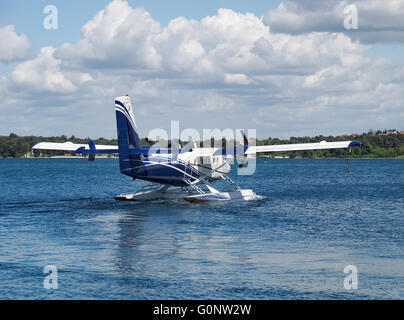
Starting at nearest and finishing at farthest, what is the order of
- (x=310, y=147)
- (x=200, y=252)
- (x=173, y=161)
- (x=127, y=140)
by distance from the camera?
(x=200, y=252), (x=127, y=140), (x=173, y=161), (x=310, y=147)

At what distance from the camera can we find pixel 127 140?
3094 cm

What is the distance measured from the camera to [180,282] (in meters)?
13.4

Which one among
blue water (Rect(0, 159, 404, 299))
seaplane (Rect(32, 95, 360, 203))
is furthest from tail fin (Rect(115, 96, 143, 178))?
blue water (Rect(0, 159, 404, 299))

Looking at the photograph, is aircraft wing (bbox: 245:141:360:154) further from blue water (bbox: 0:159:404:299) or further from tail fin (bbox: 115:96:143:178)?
tail fin (bbox: 115:96:143:178)

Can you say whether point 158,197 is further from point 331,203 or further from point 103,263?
point 103,263

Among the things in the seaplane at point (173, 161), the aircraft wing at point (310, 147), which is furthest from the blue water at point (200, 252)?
the aircraft wing at point (310, 147)

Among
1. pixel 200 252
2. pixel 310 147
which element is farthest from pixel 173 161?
pixel 200 252

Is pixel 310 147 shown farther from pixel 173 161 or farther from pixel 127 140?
pixel 127 140

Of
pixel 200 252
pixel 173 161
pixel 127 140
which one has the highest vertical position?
pixel 127 140

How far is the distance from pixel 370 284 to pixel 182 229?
1080cm

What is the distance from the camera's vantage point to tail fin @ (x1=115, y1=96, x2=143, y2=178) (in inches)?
1206

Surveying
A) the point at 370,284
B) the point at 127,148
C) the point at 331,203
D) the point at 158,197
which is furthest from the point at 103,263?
the point at 331,203

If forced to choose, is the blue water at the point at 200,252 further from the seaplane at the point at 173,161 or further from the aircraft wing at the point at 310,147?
the aircraft wing at the point at 310,147

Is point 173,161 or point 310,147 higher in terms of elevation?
point 310,147
